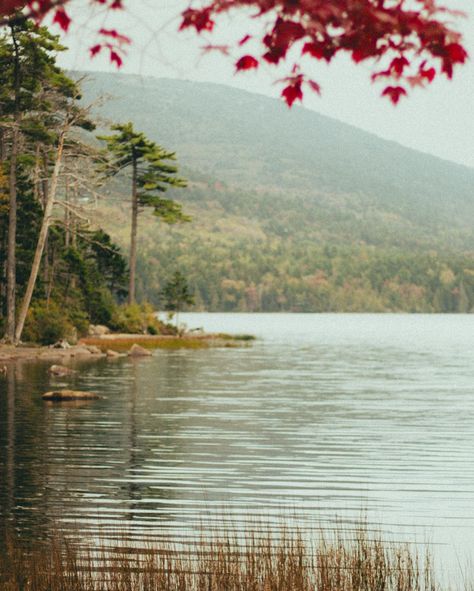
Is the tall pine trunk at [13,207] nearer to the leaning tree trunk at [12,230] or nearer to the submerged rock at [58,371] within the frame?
the leaning tree trunk at [12,230]

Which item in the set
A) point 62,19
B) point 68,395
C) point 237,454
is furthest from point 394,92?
point 68,395

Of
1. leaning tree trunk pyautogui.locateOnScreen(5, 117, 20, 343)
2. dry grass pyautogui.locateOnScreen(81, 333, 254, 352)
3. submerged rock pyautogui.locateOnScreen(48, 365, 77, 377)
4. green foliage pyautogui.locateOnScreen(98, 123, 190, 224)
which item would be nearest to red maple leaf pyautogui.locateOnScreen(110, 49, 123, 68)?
submerged rock pyautogui.locateOnScreen(48, 365, 77, 377)

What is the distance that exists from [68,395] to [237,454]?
908 cm

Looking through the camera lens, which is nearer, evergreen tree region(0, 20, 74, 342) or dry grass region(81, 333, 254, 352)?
evergreen tree region(0, 20, 74, 342)

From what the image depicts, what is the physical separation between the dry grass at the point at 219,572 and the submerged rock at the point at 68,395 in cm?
1523

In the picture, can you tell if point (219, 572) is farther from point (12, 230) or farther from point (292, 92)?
point (12, 230)

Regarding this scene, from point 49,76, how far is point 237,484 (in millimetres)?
30824

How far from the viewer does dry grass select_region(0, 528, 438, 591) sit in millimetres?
7320

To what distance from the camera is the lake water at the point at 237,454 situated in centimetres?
1090

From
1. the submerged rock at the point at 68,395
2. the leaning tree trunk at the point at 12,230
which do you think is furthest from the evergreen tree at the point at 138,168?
the submerged rock at the point at 68,395

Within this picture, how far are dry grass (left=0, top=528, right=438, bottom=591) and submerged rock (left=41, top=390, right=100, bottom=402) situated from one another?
15231 millimetres

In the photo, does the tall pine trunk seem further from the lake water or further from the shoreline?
the lake water

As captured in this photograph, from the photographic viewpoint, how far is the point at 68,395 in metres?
24.0

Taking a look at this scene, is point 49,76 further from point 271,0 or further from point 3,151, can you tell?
point 271,0
